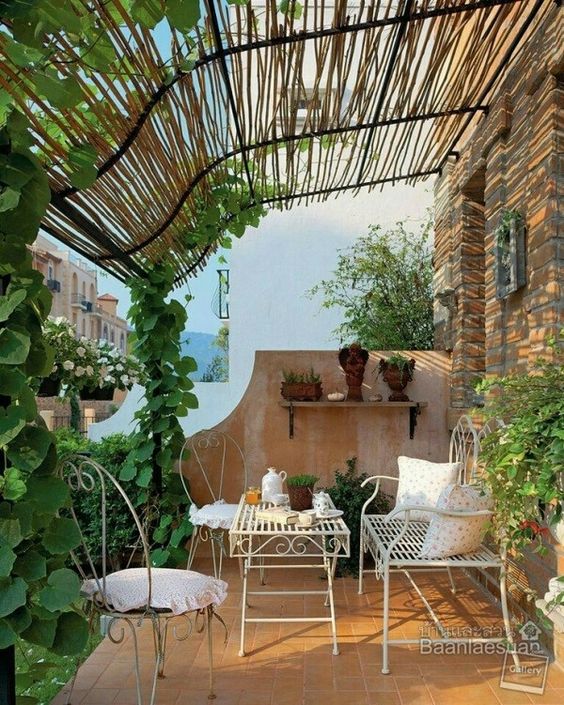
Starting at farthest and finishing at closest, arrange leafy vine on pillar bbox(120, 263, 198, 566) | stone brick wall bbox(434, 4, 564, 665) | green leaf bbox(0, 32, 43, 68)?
1. leafy vine on pillar bbox(120, 263, 198, 566)
2. stone brick wall bbox(434, 4, 564, 665)
3. green leaf bbox(0, 32, 43, 68)

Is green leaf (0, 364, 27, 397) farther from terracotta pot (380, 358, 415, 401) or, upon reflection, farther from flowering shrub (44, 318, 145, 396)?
terracotta pot (380, 358, 415, 401)

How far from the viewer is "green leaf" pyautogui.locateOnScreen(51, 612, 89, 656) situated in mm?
1648

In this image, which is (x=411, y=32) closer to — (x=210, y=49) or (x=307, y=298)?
(x=210, y=49)

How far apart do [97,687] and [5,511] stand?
6.23 ft

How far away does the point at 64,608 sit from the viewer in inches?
64.2

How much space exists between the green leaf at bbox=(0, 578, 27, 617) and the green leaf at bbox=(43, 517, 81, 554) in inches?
5.2

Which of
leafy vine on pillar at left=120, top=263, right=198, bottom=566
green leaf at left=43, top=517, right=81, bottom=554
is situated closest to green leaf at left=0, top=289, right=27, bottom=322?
green leaf at left=43, top=517, right=81, bottom=554

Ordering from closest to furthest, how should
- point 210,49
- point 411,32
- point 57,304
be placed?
point 210,49
point 411,32
point 57,304

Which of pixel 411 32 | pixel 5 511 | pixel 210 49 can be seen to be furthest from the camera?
pixel 411 32

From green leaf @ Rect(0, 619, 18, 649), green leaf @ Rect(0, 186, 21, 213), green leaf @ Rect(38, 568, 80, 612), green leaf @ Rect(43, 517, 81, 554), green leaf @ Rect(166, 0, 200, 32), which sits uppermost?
green leaf @ Rect(166, 0, 200, 32)

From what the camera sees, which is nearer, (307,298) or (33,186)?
(33,186)

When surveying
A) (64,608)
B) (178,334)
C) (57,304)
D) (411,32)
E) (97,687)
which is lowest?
(97,687)

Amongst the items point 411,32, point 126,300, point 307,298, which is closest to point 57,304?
point 307,298

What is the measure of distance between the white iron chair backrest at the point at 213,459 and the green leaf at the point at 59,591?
3704 millimetres
